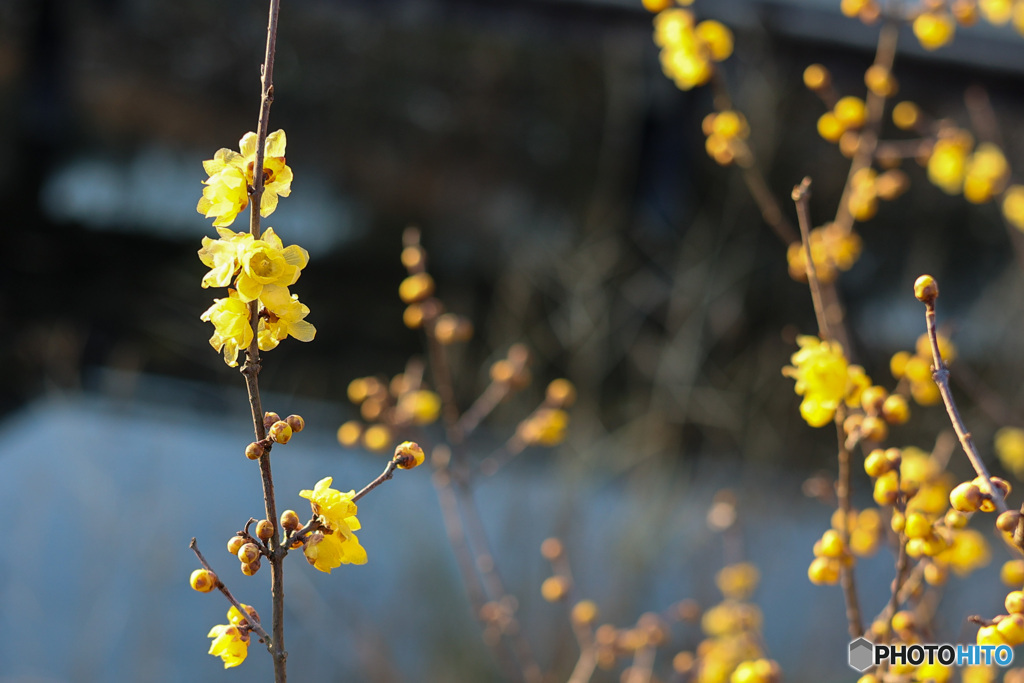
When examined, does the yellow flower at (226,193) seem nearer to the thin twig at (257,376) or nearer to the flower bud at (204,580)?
the thin twig at (257,376)

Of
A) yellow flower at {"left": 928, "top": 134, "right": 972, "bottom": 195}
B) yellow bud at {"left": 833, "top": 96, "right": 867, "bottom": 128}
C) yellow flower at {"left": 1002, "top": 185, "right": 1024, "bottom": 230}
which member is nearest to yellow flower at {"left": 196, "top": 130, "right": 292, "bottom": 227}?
yellow bud at {"left": 833, "top": 96, "right": 867, "bottom": 128}

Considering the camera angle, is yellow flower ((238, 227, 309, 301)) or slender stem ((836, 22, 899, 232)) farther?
slender stem ((836, 22, 899, 232))

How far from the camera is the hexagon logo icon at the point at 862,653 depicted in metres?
0.49

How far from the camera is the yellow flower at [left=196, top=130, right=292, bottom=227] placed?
1.16ft

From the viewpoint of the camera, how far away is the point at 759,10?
2.16 m

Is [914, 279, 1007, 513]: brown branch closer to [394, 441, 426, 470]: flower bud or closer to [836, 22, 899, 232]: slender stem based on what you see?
[394, 441, 426, 470]: flower bud

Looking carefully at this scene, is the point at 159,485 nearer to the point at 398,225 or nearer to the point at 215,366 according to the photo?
the point at 215,366

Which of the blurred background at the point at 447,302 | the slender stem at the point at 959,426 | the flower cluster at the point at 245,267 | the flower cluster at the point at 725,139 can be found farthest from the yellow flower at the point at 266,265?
the blurred background at the point at 447,302

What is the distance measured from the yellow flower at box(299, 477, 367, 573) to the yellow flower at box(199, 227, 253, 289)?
9cm

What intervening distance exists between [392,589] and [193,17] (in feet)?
6.92

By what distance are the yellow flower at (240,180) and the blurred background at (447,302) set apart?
686mm

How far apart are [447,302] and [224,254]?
196 cm

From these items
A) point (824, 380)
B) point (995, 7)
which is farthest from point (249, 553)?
point (995, 7)

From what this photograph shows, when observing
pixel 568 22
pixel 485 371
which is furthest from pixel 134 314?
pixel 568 22
